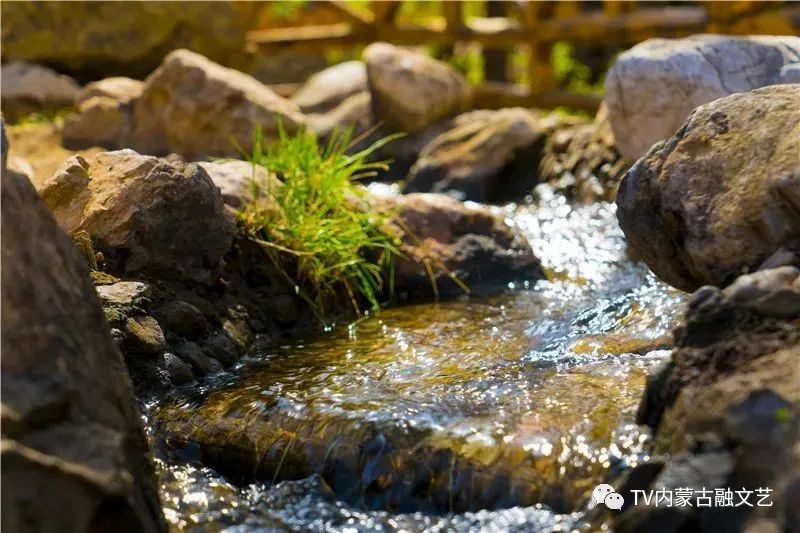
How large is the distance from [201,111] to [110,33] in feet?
11.1

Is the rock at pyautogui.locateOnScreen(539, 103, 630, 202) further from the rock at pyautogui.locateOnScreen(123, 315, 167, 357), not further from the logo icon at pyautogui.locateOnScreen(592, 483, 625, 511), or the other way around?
the logo icon at pyautogui.locateOnScreen(592, 483, 625, 511)

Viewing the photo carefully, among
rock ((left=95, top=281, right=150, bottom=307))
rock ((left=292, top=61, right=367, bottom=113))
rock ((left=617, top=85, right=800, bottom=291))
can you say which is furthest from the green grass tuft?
rock ((left=292, top=61, right=367, bottom=113))

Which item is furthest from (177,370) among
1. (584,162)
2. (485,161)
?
(584,162)

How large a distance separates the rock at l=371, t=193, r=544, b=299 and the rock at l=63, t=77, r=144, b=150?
12.1ft

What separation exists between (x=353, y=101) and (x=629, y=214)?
6225mm

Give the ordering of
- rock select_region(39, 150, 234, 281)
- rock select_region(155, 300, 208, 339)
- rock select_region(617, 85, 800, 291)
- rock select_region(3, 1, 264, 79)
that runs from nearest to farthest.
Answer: rock select_region(617, 85, 800, 291)
rock select_region(155, 300, 208, 339)
rock select_region(39, 150, 234, 281)
rock select_region(3, 1, 264, 79)

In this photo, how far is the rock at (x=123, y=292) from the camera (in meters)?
4.43

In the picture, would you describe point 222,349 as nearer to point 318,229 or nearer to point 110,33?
point 318,229

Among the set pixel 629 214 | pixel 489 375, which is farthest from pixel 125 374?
pixel 629 214

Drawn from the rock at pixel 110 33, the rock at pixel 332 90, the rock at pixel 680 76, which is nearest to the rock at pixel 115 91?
the rock at pixel 332 90

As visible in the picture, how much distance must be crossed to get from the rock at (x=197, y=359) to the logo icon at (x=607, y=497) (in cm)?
199

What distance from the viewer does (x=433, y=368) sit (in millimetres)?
4469

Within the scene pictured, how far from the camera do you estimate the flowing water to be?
338 cm

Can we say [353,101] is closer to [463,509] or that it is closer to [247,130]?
[247,130]
